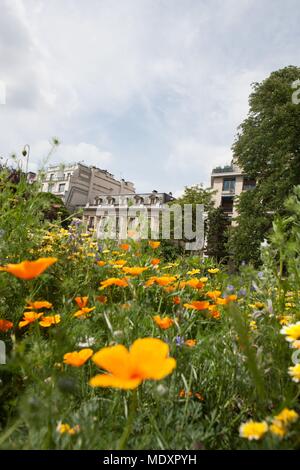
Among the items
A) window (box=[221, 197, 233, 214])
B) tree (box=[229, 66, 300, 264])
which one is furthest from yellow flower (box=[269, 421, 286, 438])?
window (box=[221, 197, 233, 214])

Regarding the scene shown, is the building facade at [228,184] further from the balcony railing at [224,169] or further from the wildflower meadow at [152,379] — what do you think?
the wildflower meadow at [152,379]

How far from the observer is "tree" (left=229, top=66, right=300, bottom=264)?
14641 mm

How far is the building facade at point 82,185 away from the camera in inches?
1866

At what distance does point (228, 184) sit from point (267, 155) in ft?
70.9

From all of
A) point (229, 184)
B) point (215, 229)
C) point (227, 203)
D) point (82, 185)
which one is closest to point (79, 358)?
point (215, 229)

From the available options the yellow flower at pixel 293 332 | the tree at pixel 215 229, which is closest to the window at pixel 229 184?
the tree at pixel 215 229

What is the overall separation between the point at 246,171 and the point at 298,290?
16.4 meters

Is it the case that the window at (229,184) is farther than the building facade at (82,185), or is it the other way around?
the building facade at (82,185)

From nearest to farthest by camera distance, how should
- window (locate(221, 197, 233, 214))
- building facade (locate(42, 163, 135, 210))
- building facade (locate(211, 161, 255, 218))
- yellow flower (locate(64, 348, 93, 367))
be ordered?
1. yellow flower (locate(64, 348, 93, 367))
2. building facade (locate(211, 161, 255, 218))
3. window (locate(221, 197, 233, 214))
4. building facade (locate(42, 163, 135, 210))

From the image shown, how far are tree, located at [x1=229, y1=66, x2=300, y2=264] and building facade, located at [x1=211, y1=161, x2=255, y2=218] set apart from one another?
19856 mm

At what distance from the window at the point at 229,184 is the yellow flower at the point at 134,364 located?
3789 cm

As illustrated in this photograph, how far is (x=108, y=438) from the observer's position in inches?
30.7

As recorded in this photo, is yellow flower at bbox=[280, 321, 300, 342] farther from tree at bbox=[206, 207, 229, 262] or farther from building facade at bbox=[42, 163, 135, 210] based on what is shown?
building facade at bbox=[42, 163, 135, 210]
